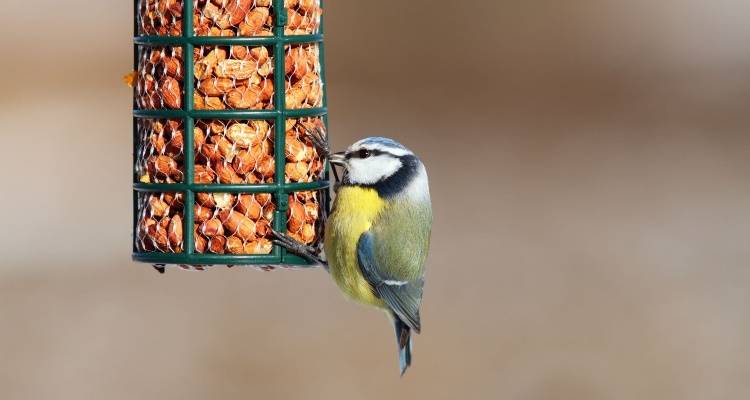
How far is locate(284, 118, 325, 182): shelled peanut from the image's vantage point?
5117 millimetres

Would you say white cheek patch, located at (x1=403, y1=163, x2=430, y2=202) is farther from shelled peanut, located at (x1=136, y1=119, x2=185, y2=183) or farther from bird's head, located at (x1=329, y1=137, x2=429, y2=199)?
shelled peanut, located at (x1=136, y1=119, x2=185, y2=183)

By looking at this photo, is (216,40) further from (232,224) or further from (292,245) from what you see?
(292,245)

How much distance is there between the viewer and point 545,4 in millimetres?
13867

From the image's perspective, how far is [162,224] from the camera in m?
5.07

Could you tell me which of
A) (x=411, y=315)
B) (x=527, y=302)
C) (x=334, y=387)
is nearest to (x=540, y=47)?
(x=527, y=302)

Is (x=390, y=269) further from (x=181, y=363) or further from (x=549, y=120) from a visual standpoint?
(x=549, y=120)

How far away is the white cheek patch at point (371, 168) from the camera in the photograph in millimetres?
4973

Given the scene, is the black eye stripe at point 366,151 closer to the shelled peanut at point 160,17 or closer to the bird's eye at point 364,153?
the bird's eye at point 364,153

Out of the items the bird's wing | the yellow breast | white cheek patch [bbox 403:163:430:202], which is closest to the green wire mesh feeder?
the yellow breast

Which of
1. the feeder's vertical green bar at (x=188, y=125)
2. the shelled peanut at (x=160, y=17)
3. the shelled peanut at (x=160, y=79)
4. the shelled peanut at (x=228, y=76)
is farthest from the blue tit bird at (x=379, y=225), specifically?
the shelled peanut at (x=160, y=17)

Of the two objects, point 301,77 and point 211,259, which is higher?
point 301,77

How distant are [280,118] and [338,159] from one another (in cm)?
24

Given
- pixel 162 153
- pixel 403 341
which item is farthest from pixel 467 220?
pixel 162 153

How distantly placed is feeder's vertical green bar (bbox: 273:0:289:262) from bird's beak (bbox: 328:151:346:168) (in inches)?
6.7
